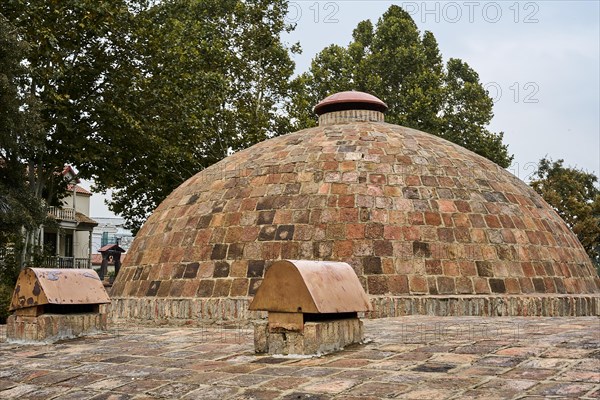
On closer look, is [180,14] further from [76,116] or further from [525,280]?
Result: [525,280]

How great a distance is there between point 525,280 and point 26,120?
Answer: 10.9m

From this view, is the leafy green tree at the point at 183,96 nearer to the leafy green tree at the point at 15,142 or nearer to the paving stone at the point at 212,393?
the leafy green tree at the point at 15,142

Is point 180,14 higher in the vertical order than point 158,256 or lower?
higher

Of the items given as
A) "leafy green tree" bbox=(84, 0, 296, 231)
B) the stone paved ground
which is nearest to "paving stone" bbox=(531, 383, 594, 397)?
the stone paved ground

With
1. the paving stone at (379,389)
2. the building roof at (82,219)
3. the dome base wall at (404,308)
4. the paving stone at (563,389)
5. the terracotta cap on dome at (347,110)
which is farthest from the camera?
the building roof at (82,219)

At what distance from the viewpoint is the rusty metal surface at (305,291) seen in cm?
600

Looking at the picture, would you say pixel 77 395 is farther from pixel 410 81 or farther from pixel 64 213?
pixel 64 213

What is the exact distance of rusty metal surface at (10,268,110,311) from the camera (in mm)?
7887

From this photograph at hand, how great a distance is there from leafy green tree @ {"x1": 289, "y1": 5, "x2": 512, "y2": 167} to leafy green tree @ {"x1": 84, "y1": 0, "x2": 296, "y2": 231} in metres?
2.97

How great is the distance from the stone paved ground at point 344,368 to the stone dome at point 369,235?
2658mm

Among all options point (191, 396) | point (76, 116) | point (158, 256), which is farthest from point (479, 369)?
point (76, 116)

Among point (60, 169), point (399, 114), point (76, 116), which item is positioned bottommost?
point (60, 169)

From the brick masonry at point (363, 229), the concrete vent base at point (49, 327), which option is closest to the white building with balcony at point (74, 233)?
the brick masonry at point (363, 229)

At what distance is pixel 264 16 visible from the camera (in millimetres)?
25172
